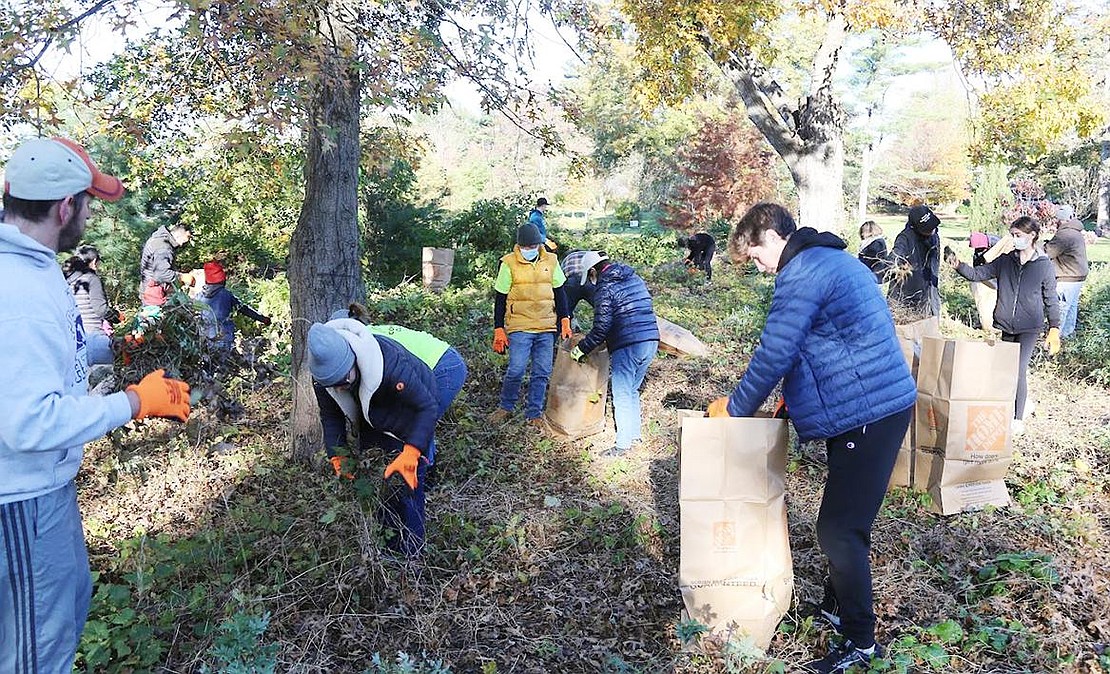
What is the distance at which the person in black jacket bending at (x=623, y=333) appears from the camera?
4598 mm

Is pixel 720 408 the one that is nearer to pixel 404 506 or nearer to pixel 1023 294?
pixel 404 506

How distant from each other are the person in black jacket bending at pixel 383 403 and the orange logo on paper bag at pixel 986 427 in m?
2.66

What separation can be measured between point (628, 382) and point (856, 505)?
2.35m

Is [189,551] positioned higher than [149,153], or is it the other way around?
[149,153]

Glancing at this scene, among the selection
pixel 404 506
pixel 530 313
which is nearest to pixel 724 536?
pixel 404 506

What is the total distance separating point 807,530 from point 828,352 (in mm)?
1554

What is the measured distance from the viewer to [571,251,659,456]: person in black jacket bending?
181 inches

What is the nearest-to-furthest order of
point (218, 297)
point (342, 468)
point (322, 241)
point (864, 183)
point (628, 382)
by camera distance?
point (342, 468), point (322, 241), point (628, 382), point (218, 297), point (864, 183)

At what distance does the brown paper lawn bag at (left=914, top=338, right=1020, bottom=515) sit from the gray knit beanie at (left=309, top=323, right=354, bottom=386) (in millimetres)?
2876

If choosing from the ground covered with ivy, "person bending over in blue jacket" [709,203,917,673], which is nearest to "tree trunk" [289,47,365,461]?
the ground covered with ivy

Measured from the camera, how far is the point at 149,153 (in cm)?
661

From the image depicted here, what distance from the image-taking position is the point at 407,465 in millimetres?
3037

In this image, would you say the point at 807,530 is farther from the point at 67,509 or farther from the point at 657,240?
the point at 657,240

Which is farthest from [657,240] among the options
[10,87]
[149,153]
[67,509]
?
[67,509]
